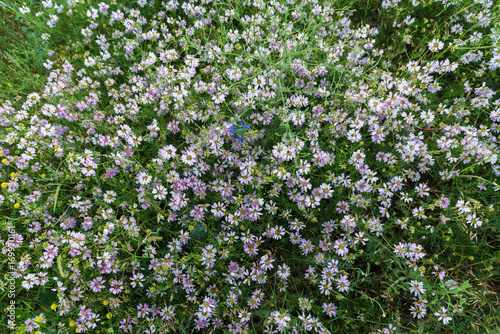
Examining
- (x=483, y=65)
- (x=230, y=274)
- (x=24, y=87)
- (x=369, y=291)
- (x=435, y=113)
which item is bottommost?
(x=230, y=274)

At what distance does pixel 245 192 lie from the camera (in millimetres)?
3184

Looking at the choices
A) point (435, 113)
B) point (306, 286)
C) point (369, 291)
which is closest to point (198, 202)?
point (306, 286)

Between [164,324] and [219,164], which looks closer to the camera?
[164,324]

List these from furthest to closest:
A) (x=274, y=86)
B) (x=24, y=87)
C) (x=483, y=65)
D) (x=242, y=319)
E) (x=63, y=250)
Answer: (x=24, y=87)
(x=483, y=65)
(x=274, y=86)
(x=63, y=250)
(x=242, y=319)

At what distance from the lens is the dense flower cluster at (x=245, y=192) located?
2.83 metres

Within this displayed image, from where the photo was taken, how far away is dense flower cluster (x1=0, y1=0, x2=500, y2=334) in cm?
283

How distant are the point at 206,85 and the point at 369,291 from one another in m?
3.12

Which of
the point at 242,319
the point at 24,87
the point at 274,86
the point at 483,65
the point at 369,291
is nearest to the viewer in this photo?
the point at 242,319

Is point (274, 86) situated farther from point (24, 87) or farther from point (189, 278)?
point (24, 87)

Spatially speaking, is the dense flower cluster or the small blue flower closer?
the dense flower cluster

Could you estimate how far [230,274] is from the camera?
288cm

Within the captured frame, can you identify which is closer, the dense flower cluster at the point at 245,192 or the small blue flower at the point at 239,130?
the dense flower cluster at the point at 245,192

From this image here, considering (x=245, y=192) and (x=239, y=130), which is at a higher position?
(x=239, y=130)

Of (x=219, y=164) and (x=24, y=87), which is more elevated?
(x=24, y=87)
